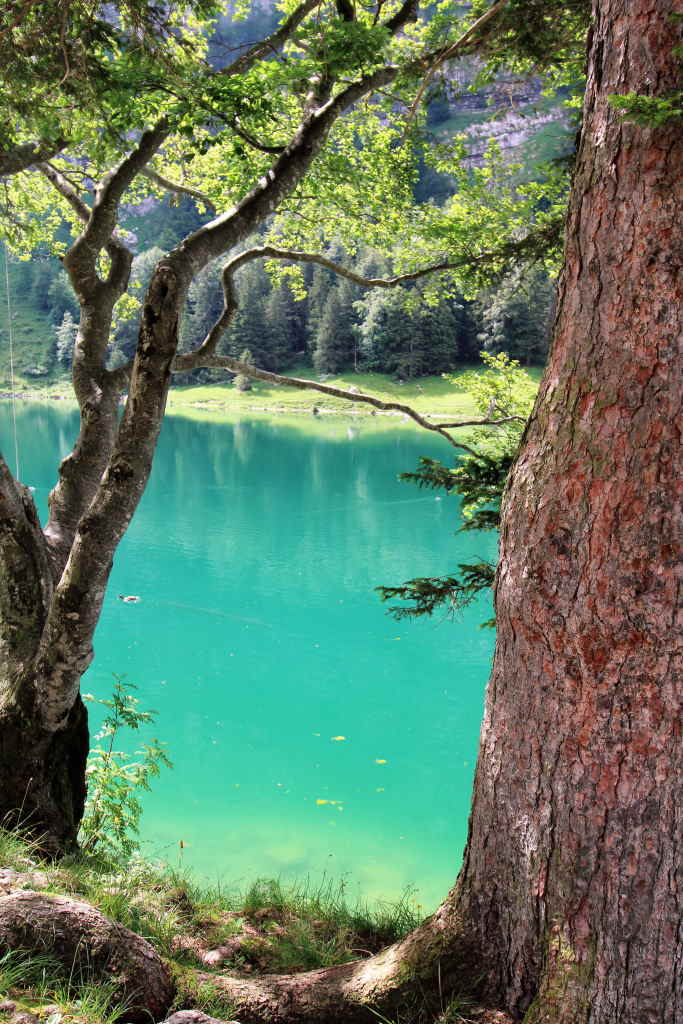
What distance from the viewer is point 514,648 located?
2758 mm

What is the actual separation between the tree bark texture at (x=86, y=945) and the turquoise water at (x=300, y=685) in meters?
4.75

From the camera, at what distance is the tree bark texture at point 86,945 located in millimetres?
2492

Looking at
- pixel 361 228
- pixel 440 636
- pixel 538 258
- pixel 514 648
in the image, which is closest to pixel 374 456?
pixel 440 636

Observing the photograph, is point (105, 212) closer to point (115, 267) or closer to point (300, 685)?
point (115, 267)

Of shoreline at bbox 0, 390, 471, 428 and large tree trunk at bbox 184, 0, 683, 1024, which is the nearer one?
large tree trunk at bbox 184, 0, 683, 1024

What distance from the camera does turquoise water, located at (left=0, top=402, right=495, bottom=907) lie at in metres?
8.66

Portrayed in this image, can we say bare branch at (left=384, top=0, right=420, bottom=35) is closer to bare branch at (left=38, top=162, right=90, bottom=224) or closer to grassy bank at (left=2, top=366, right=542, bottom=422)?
bare branch at (left=38, top=162, right=90, bottom=224)

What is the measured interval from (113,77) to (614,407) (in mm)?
3410

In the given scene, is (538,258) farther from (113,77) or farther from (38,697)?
(38,697)

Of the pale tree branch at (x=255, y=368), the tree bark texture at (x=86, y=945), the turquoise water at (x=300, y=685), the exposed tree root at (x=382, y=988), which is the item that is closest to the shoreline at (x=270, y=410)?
the turquoise water at (x=300, y=685)

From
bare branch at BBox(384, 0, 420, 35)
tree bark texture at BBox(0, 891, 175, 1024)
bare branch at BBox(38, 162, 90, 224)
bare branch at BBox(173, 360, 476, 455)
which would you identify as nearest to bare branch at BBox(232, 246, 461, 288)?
bare branch at BBox(173, 360, 476, 455)

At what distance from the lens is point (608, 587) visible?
8.16 ft

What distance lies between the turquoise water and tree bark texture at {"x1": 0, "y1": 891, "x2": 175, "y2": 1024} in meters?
4.75

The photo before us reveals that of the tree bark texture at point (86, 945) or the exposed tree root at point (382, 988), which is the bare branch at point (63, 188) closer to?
the tree bark texture at point (86, 945)
